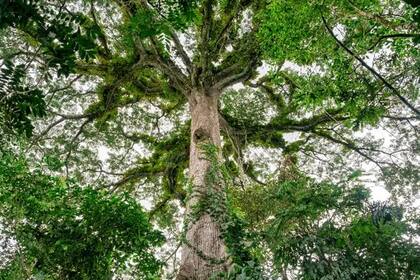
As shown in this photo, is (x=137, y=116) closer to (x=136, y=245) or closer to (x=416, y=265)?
(x=136, y=245)

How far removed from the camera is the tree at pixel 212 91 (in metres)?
3.37

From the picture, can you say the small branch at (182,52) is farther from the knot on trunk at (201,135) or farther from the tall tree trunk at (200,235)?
the tall tree trunk at (200,235)

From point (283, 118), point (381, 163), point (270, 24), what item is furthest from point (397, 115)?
point (270, 24)

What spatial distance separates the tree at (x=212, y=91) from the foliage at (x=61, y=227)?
34.3 inches

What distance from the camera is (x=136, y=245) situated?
177 inches

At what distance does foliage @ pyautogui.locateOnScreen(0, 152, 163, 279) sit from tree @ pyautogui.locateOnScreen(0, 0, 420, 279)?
87 cm

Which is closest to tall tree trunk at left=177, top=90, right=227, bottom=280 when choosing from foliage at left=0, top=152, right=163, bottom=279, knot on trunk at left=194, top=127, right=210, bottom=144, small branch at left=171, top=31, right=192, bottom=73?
knot on trunk at left=194, top=127, right=210, bottom=144

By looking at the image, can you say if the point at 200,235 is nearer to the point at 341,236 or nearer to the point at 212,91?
the point at 341,236

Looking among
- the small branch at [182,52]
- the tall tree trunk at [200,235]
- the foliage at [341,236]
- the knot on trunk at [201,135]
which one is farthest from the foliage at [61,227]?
the small branch at [182,52]

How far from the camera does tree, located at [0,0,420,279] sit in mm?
3365

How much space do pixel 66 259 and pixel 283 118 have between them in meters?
7.24

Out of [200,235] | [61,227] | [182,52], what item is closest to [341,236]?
[200,235]

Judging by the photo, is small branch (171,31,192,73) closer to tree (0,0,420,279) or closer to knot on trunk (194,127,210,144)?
tree (0,0,420,279)

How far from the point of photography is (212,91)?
8.91 meters
